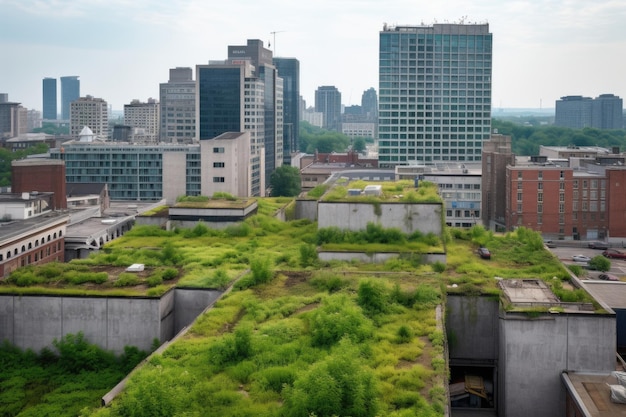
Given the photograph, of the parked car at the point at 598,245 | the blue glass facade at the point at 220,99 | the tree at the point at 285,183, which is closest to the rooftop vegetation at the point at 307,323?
the parked car at the point at 598,245

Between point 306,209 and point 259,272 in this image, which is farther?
point 306,209

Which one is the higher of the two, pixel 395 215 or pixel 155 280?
pixel 395 215

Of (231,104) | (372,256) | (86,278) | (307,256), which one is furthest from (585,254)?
(231,104)

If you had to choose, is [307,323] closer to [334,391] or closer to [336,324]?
[336,324]

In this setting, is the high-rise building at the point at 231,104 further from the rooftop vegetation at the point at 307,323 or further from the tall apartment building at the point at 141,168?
the rooftop vegetation at the point at 307,323

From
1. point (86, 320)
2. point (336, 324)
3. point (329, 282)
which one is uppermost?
point (329, 282)

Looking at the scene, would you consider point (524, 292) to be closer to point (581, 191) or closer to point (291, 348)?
point (291, 348)
